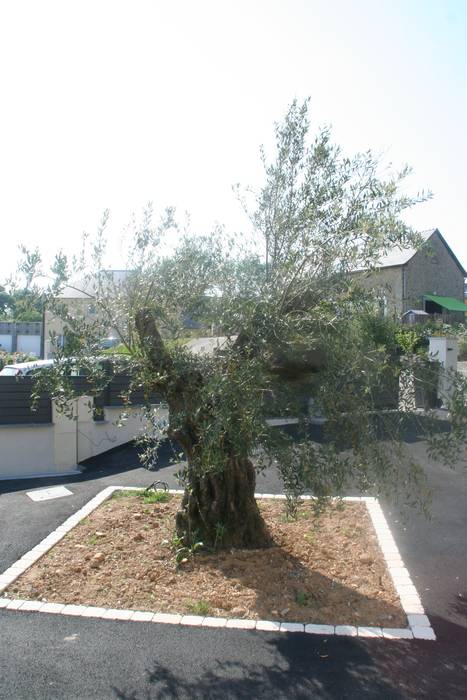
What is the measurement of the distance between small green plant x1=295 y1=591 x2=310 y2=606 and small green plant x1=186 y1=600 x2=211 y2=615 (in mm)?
784

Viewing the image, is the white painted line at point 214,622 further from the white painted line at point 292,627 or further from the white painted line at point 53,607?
the white painted line at point 53,607

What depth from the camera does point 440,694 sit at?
3.64 meters

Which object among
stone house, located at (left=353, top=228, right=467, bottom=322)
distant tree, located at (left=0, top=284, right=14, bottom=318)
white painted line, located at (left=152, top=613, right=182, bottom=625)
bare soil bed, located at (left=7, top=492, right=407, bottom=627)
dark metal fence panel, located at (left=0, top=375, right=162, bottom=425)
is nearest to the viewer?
white painted line, located at (left=152, top=613, right=182, bottom=625)

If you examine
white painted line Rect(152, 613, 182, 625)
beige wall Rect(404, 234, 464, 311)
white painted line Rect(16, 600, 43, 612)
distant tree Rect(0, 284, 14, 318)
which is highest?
beige wall Rect(404, 234, 464, 311)

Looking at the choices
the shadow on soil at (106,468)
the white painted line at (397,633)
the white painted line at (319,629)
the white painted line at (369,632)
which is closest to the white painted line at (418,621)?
the white painted line at (397,633)

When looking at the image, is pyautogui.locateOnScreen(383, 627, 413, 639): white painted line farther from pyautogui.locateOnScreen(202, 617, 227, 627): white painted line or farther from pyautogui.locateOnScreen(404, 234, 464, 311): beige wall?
pyautogui.locateOnScreen(404, 234, 464, 311): beige wall

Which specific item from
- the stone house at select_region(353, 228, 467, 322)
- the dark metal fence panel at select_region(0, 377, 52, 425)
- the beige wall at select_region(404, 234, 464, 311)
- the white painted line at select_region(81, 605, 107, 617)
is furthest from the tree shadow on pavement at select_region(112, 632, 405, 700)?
the beige wall at select_region(404, 234, 464, 311)

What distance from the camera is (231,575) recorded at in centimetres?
536

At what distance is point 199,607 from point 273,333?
95.0 inches

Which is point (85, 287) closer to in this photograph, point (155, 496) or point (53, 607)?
point (53, 607)

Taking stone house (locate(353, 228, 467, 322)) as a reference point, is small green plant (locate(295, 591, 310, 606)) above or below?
below

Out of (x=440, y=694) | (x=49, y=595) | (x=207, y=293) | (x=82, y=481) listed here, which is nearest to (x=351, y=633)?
(x=440, y=694)

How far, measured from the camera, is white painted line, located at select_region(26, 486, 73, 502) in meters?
8.49

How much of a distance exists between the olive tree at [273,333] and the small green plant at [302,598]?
886 millimetres
